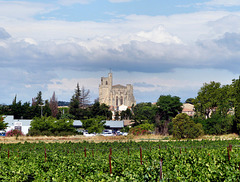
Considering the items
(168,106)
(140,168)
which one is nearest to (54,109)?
(168,106)

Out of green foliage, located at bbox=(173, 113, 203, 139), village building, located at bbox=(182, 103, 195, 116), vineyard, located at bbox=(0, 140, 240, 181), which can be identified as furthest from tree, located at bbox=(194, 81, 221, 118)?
village building, located at bbox=(182, 103, 195, 116)

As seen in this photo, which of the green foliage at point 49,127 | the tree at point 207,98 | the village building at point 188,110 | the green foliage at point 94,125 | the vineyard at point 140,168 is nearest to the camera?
the vineyard at point 140,168

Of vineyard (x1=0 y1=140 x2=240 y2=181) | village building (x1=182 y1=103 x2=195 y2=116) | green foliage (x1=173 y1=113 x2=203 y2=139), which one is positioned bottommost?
vineyard (x1=0 y1=140 x2=240 y2=181)

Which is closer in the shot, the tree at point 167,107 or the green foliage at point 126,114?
the tree at point 167,107

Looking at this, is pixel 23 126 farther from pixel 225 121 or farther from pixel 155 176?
pixel 155 176

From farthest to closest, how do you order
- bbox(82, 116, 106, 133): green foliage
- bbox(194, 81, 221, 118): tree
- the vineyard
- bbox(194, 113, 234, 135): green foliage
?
1. bbox(194, 81, 221, 118): tree
2. bbox(82, 116, 106, 133): green foliage
3. bbox(194, 113, 234, 135): green foliage
4. the vineyard

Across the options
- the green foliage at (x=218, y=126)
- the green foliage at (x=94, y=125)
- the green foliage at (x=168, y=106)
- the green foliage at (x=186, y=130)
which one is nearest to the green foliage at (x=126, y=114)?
the green foliage at (x=168, y=106)

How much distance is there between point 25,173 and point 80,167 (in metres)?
2.83

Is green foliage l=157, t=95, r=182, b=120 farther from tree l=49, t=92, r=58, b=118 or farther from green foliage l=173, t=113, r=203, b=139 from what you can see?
tree l=49, t=92, r=58, b=118

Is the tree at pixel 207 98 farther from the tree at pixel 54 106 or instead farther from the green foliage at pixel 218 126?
the tree at pixel 54 106

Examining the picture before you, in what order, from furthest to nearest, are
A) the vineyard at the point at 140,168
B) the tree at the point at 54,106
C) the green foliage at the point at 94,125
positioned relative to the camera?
the tree at the point at 54,106, the green foliage at the point at 94,125, the vineyard at the point at 140,168

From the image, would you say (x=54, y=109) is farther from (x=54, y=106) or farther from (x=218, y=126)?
(x=218, y=126)

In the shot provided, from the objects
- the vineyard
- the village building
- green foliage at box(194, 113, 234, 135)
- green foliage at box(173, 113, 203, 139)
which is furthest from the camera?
the village building

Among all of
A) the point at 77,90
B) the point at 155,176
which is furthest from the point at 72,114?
the point at 155,176
